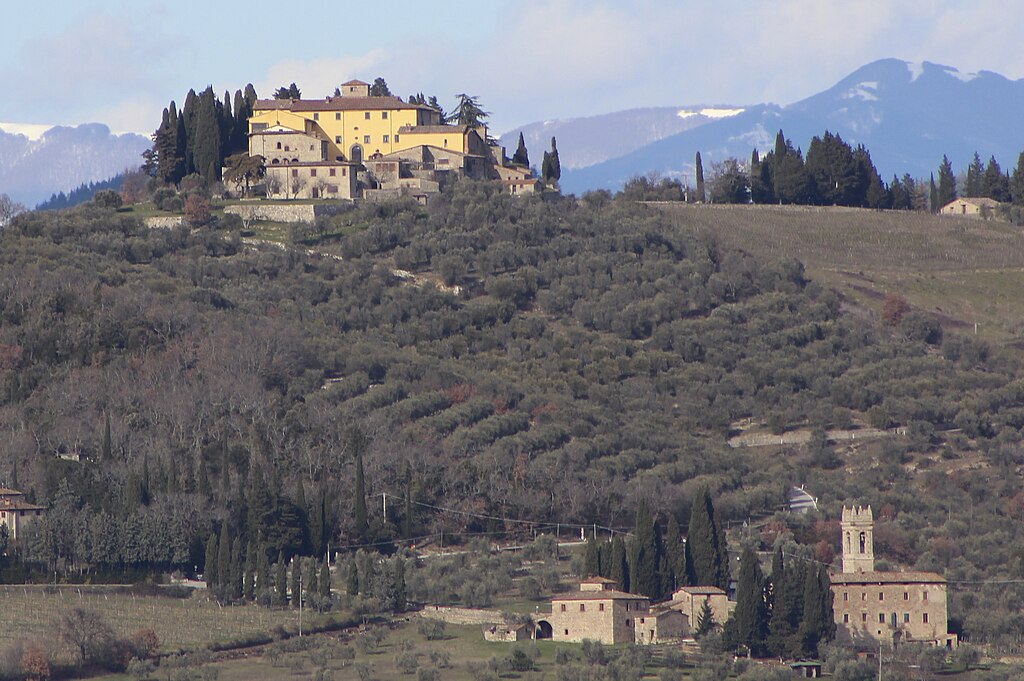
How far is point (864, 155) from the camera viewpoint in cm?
11919

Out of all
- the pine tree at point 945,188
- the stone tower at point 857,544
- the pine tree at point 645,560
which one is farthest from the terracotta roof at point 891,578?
the pine tree at point 945,188

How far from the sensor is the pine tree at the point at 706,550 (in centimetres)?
6569

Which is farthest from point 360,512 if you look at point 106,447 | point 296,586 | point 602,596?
point 602,596

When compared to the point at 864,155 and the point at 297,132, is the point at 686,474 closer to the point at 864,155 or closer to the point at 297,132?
the point at 297,132

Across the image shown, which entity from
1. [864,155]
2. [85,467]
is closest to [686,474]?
[85,467]

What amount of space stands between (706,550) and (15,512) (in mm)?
20225

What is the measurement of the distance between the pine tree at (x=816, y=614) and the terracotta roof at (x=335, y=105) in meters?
52.1

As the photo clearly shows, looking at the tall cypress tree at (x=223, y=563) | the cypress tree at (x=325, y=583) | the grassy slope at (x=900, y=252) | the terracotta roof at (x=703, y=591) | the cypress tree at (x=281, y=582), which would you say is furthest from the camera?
the grassy slope at (x=900, y=252)

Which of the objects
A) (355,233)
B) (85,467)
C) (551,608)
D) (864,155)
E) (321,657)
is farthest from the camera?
(864,155)

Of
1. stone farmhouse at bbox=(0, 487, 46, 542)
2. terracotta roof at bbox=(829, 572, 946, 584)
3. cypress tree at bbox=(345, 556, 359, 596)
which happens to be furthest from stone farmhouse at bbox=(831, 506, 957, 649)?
stone farmhouse at bbox=(0, 487, 46, 542)

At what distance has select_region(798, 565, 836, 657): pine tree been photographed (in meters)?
61.3

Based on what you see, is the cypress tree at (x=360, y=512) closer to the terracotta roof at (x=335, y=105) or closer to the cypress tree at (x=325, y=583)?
the cypress tree at (x=325, y=583)

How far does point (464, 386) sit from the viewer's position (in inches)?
3462

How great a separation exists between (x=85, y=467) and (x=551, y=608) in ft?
53.9
